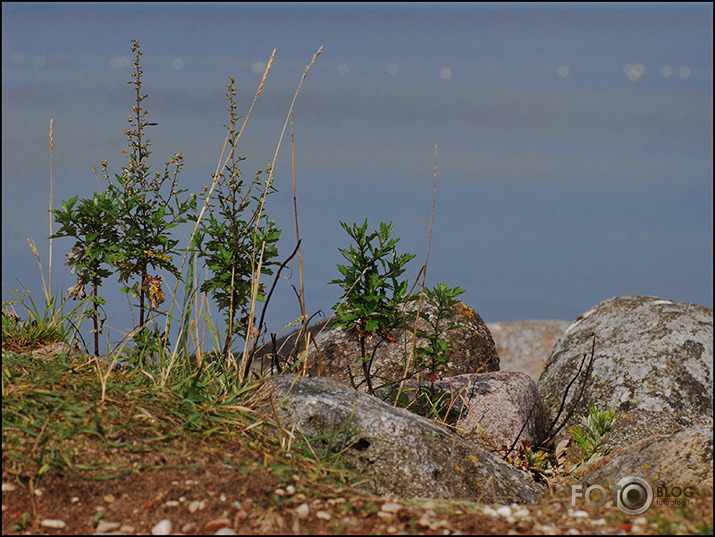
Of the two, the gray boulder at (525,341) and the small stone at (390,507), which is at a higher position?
the small stone at (390,507)

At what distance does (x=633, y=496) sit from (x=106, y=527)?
263cm

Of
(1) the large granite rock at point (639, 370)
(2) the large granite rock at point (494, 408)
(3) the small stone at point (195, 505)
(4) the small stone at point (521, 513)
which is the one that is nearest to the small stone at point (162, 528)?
(3) the small stone at point (195, 505)

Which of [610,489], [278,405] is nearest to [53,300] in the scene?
[278,405]

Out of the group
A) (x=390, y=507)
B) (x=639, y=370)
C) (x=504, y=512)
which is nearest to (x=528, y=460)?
(x=639, y=370)

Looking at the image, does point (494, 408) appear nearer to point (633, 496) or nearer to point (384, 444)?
point (384, 444)

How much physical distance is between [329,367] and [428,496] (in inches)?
107

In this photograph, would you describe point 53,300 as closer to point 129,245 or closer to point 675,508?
point 129,245

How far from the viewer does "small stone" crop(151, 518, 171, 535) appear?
2.85 meters

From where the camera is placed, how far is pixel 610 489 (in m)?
3.72

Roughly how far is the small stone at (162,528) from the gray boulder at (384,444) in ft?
3.06

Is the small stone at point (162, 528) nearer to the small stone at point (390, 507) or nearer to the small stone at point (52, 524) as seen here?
the small stone at point (52, 524)

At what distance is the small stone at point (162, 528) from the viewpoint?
9.35 feet

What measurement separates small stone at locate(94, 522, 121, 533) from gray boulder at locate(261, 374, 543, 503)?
1.03 metres

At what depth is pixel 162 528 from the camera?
2.85m
